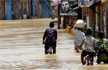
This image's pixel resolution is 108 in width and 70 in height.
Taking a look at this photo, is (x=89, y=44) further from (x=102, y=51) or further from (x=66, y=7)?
(x=66, y=7)

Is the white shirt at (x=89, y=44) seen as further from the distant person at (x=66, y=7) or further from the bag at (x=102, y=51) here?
the distant person at (x=66, y=7)

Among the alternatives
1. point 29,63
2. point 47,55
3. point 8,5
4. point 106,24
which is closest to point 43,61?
point 29,63

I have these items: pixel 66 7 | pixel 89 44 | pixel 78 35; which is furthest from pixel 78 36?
pixel 66 7

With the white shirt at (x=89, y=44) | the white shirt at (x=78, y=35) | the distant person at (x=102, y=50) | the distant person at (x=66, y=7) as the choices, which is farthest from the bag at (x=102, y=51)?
the distant person at (x=66, y=7)

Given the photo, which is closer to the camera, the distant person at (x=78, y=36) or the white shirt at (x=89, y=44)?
the white shirt at (x=89, y=44)

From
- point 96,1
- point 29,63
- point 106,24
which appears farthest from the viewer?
point 96,1

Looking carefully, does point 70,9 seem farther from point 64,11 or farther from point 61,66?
point 61,66

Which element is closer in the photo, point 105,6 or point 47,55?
point 47,55

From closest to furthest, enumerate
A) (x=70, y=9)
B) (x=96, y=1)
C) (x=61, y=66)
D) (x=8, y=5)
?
(x=61, y=66) < (x=96, y=1) < (x=70, y=9) < (x=8, y=5)

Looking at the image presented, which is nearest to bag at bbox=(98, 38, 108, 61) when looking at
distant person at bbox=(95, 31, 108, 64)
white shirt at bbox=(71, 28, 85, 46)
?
distant person at bbox=(95, 31, 108, 64)

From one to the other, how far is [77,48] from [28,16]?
46.8 m

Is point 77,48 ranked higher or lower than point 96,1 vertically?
lower

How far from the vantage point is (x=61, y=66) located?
32.2 ft

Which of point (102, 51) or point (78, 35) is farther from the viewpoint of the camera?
point (78, 35)
